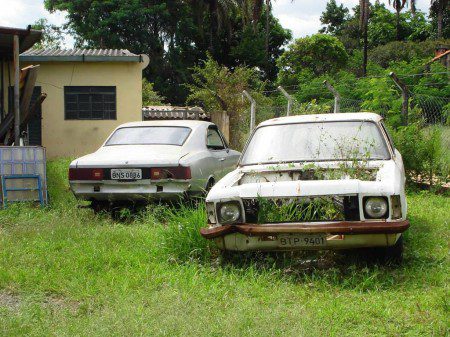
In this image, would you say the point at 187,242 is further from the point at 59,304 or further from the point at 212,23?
the point at 212,23

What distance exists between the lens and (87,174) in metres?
9.05

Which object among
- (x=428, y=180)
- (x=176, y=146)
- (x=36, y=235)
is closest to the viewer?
(x=36, y=235)

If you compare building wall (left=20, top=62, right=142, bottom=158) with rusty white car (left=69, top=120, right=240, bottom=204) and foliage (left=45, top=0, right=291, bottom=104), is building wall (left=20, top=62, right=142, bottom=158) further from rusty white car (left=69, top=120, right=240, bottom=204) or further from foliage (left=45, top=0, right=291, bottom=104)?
foliage (left=45, top=0, right=291, bottom=104)

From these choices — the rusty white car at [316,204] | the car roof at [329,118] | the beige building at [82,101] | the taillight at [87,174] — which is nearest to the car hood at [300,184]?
the rusty white car at [316,204]

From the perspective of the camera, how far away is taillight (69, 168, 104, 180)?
29.6 feet

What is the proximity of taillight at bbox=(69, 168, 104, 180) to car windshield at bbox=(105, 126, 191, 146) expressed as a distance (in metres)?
1.15

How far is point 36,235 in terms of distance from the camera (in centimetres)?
781

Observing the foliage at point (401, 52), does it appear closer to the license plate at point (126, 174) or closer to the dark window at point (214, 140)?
the dark window at point (214, 140)

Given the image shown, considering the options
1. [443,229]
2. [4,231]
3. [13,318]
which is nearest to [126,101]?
[4,231]

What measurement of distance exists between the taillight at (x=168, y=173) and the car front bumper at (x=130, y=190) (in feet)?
0.23

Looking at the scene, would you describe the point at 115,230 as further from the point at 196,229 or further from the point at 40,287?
the point at 40,287

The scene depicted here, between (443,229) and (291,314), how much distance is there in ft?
12.2

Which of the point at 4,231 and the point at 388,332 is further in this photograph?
the point at 4,231

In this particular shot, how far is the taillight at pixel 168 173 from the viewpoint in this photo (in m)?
8.84
